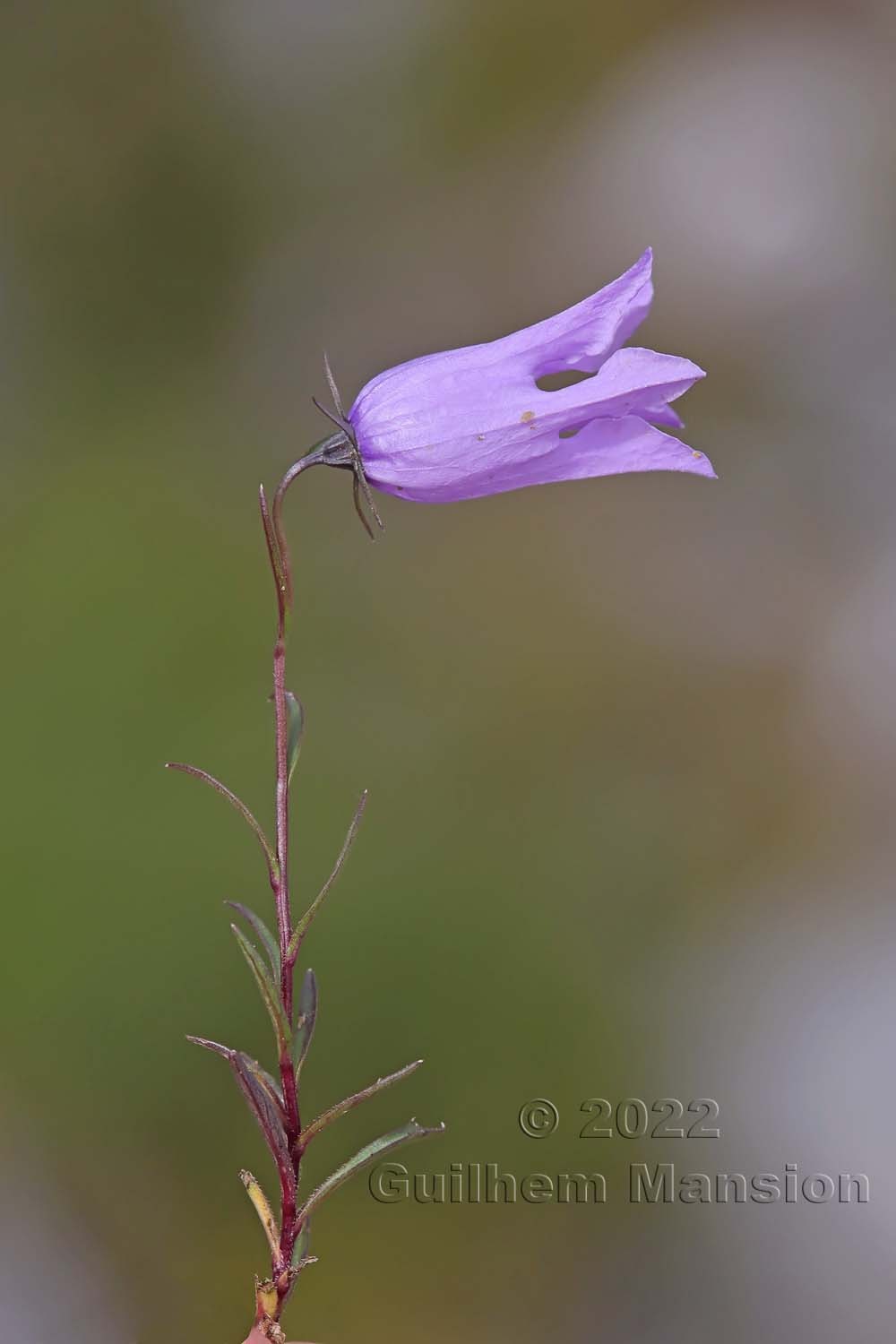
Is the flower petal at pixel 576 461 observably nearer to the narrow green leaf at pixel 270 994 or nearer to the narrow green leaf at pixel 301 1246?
the narrow green leaf at pixel 270 994

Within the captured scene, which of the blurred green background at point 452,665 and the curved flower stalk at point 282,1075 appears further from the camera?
the blurred green background at point 452,665

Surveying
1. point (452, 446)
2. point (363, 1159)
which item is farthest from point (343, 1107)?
point (452, 446)

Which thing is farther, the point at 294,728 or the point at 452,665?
the point at 452,665

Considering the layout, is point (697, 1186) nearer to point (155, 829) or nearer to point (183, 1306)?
point (183, 1306)

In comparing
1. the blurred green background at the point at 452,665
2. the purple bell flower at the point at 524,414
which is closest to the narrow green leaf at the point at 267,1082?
the purple bell flower at the point at 524,414

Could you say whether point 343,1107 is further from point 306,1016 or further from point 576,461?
point 576,461
